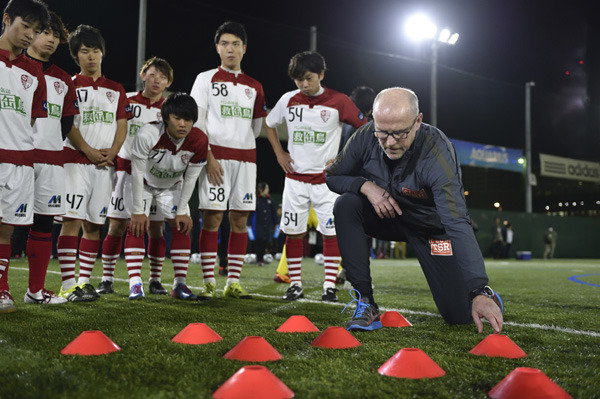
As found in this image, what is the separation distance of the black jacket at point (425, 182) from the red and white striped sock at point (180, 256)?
1.86 m

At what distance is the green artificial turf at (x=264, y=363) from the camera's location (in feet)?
5.58

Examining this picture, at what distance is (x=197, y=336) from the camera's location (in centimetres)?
245

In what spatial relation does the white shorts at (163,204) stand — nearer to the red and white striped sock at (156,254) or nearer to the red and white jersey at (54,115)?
the red and white striped sock at (156,254)

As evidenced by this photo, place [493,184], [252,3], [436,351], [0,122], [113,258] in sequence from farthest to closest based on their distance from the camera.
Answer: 1. [493,184]
2. [252,3]
3. [113,258]
4. [0,122]
5. [436,351]

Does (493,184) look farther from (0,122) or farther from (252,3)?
(0,122)

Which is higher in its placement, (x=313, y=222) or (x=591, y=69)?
(x=591, y=69)

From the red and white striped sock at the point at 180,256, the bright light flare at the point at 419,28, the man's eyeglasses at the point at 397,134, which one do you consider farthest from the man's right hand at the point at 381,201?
the bright light flare at the point at 419,28

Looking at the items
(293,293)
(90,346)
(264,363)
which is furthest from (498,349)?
(293,293)

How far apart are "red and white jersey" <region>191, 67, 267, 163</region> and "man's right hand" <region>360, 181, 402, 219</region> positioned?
6.25 feet

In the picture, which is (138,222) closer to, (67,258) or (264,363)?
(67,258)

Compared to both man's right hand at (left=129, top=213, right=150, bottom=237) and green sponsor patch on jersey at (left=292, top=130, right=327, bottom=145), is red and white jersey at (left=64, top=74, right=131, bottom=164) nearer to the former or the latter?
man's right hand at (left=129, top=213, right=150, bottom=237)

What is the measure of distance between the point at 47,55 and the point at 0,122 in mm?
1040

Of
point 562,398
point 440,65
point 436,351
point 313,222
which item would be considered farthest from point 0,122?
point 440,65

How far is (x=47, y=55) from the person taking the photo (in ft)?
13.4
